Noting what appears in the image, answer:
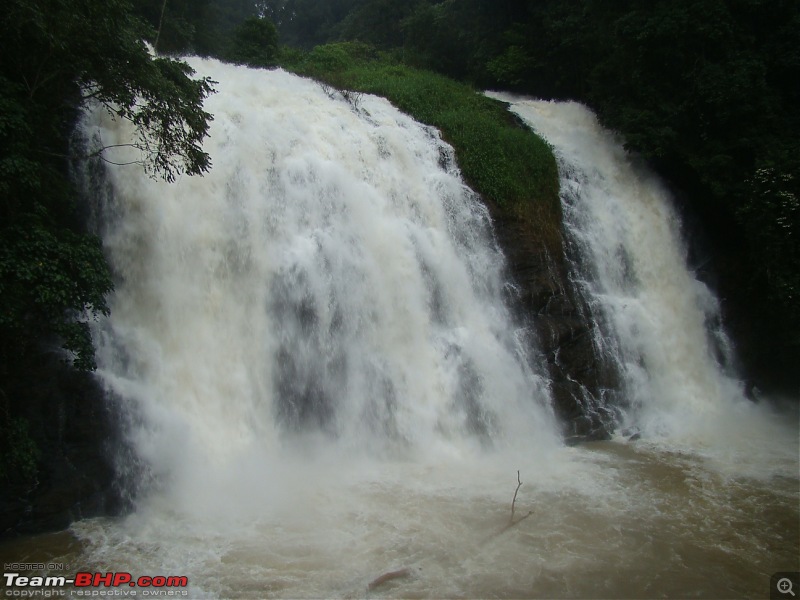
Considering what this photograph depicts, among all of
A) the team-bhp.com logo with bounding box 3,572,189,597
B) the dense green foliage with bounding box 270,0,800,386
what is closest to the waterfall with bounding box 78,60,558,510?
the team-bhp.com logo with bounding box 3,572,189,597

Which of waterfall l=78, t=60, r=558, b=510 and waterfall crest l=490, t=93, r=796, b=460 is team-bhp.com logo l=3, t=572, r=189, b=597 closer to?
waterfall l=78, t=60, r=558, b=510

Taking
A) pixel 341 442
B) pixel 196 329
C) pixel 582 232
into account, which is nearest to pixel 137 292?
pixel 196 329

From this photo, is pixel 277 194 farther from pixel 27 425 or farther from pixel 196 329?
pixel 27 425

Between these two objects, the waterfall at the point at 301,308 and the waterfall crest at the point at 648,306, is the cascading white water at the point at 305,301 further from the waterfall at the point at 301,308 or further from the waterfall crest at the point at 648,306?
the waterfall crest at the point at 648,306

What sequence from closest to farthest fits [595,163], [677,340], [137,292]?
[137,292] < [677,340] < [595,163]

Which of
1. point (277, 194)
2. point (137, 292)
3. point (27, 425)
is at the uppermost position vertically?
point (277, 194)

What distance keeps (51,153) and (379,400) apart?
6.01 meters

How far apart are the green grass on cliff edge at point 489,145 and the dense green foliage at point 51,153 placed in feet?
21.5

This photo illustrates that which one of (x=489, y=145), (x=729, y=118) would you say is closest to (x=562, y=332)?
(x=489, y=145)

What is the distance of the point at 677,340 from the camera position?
12930 mm

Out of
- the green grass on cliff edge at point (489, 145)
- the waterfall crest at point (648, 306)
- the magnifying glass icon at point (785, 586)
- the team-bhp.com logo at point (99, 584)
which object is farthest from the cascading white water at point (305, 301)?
the magnifying glass icon at point (785, 586)

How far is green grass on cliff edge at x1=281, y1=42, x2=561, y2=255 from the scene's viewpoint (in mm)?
12641

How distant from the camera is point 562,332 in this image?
11641 mm

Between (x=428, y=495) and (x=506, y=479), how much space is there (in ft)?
4.69
